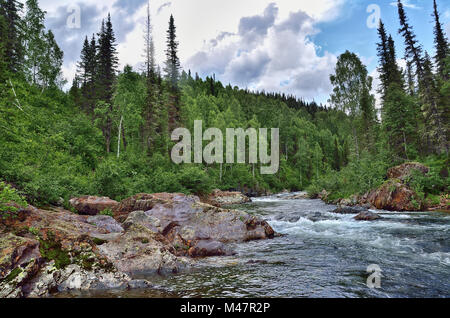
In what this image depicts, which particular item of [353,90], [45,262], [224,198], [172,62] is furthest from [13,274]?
[172,62]

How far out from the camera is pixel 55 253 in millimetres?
6434

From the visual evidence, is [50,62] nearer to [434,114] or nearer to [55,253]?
[55,253]

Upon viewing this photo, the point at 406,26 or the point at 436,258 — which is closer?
the point at 436,258

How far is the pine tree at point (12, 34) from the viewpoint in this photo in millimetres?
33500

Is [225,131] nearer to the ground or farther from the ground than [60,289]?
farther from the ground

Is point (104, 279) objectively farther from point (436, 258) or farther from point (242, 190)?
point (242, 190)

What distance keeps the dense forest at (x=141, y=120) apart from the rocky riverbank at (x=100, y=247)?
4043 mm

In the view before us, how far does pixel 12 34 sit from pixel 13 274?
153 ft

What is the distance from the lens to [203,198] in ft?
121

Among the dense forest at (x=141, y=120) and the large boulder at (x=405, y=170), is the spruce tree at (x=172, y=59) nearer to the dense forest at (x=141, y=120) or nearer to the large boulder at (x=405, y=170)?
the dense forest at (x=141, y=120)

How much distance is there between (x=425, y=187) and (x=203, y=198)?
87.0 feet

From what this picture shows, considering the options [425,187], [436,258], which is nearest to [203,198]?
[425,187]

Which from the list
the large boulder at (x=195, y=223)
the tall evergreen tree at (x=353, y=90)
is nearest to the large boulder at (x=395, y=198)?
the tall evergreen tree at (x=353, y=90)
